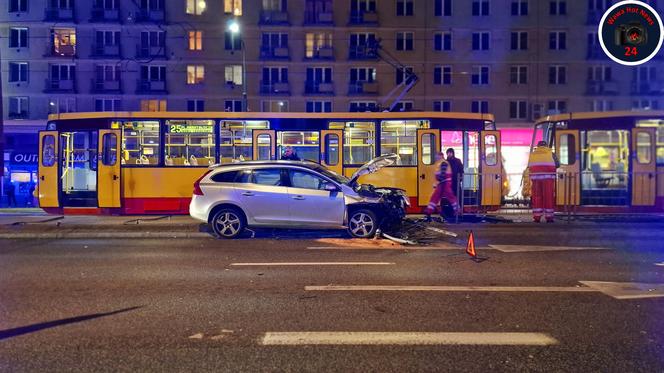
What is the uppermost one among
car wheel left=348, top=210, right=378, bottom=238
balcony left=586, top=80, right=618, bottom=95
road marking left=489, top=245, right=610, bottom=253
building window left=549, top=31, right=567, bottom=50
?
building window left=549, top=31, right=567, bottom=50

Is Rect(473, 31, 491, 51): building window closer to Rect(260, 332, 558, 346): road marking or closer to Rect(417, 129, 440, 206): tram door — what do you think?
Rect(417, 129, 440, 206): tram door

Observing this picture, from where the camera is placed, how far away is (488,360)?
4.58 m

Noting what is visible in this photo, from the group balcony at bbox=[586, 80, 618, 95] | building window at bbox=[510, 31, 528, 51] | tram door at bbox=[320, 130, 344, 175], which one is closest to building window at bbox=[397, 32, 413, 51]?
building window at bbox=[510, 31, 528, 51]

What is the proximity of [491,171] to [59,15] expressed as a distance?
122 ft

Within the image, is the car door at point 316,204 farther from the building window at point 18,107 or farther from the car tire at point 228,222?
the building window at point 18,107

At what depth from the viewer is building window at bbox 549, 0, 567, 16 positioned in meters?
43.1

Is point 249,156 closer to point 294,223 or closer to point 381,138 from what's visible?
point 381,138

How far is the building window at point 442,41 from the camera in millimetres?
43500

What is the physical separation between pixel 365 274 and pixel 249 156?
9.60 m

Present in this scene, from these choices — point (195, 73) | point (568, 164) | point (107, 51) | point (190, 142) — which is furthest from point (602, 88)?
point (107, 51)

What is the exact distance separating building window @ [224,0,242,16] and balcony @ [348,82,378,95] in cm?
994

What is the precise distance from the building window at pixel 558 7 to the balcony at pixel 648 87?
7.52m

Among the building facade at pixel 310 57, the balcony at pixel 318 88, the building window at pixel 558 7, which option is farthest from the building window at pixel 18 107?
the building window at pixel 558 7

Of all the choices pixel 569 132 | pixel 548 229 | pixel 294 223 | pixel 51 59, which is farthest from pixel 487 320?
pixel 51 59
